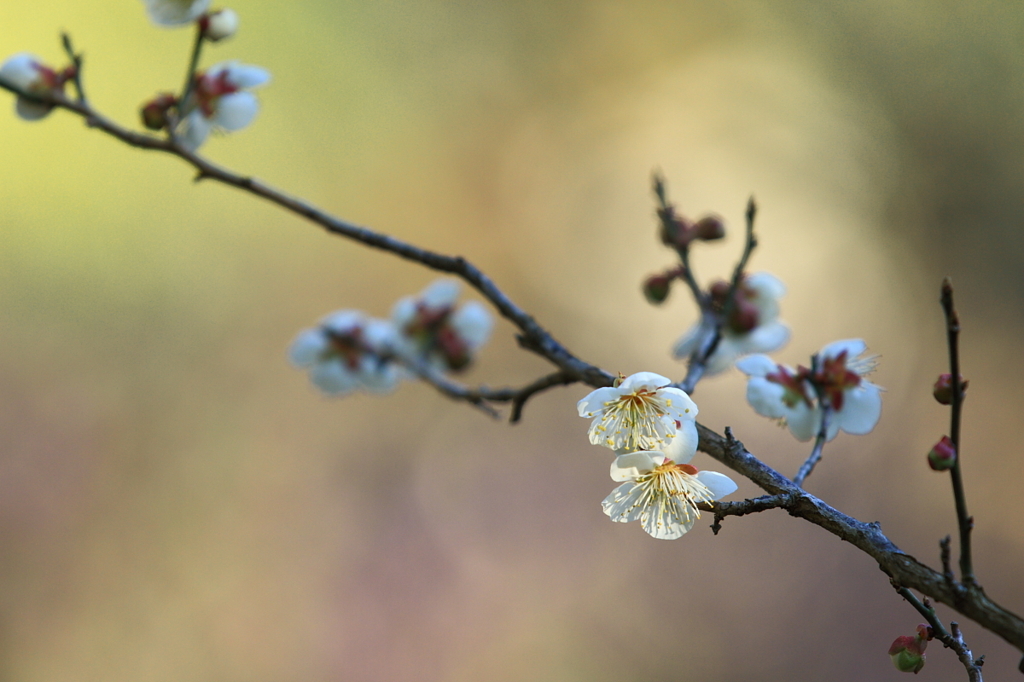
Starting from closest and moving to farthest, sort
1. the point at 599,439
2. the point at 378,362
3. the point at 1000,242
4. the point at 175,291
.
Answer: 1. the point at 599,439
2. the point at 378,362
3. the point at 175,291
4. the point at 1000,242

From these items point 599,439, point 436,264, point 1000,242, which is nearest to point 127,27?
point 436,264

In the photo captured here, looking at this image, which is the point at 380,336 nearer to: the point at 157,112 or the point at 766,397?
the point at 157,112

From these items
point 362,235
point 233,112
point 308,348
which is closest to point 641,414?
point 362,235

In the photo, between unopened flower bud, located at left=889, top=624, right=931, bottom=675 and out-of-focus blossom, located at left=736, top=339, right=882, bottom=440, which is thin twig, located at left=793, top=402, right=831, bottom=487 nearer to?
out-of-focus blossom, located at left=736, top=339, right=882, bottom=440

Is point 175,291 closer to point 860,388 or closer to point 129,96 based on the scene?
point 129,96

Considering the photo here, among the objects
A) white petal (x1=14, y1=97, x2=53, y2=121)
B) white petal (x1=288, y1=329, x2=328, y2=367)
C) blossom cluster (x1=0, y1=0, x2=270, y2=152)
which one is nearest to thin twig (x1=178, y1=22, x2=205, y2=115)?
blossom cluster (x1=0, y1=0, x2=270, y2=152)
